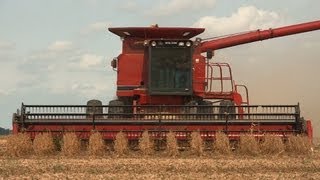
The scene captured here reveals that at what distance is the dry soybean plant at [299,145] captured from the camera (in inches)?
495

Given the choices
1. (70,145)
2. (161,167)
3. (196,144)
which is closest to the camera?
(161,167)

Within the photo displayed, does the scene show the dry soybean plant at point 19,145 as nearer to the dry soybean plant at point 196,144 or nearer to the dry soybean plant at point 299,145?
the dry soybean plant at point 196,144

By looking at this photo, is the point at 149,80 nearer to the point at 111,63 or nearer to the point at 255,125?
the point at 111,63

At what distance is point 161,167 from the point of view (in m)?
9.97

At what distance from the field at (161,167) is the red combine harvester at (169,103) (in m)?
0.91

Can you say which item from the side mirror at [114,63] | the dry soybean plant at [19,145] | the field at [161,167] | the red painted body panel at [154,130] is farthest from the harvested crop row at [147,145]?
the side mirror at [114,63]

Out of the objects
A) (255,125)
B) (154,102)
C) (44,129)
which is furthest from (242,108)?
(44,129)

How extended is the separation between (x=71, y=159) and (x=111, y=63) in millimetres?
4415

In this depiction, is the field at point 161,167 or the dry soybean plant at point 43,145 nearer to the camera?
the field at point 161,167

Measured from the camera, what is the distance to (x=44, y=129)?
13.1 m

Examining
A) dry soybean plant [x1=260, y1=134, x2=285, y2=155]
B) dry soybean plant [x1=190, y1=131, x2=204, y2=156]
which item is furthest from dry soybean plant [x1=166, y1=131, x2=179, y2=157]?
dry soybean plant [x1=260, y1=134, x2=285, y2=155]

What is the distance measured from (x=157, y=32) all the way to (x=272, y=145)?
4.22 meters

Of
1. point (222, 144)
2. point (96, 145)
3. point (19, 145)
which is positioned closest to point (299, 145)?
point (222, 144)

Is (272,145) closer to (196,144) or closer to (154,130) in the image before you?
(196,144)
